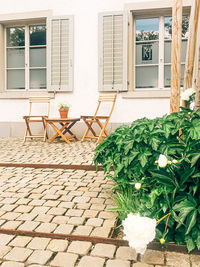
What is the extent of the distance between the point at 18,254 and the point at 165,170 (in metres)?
1.04

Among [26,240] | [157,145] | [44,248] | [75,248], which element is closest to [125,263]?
[75,248]

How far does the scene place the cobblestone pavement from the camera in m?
1.73

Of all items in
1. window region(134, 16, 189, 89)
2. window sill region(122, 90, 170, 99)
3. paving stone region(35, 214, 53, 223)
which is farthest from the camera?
window region(134, 16, 189, 89)

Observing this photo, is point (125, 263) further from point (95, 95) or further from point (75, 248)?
point (95, 95)

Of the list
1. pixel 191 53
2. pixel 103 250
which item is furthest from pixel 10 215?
pixel 191 53

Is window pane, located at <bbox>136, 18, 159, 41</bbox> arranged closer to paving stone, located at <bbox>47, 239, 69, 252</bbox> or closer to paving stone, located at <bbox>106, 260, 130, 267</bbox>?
paving stone, located at <bbox>47, 239, 69, 252</bbox>

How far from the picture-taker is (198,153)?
1.82m

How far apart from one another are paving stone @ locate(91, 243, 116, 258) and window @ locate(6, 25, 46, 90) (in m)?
6.15

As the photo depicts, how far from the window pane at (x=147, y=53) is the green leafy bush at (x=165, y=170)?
4784 millimetres

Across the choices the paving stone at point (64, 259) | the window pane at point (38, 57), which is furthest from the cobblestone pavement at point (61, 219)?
the window pane at point (38, 57)

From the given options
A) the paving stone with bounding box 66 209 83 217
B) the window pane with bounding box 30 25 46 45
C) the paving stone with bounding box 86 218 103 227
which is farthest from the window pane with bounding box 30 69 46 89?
the paving stone with bounding box 86 218 103 227

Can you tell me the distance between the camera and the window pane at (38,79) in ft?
25.0

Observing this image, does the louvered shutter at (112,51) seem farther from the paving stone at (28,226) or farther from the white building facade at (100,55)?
the paving stone at (28,226)

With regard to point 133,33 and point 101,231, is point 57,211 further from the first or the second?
point 133,33
